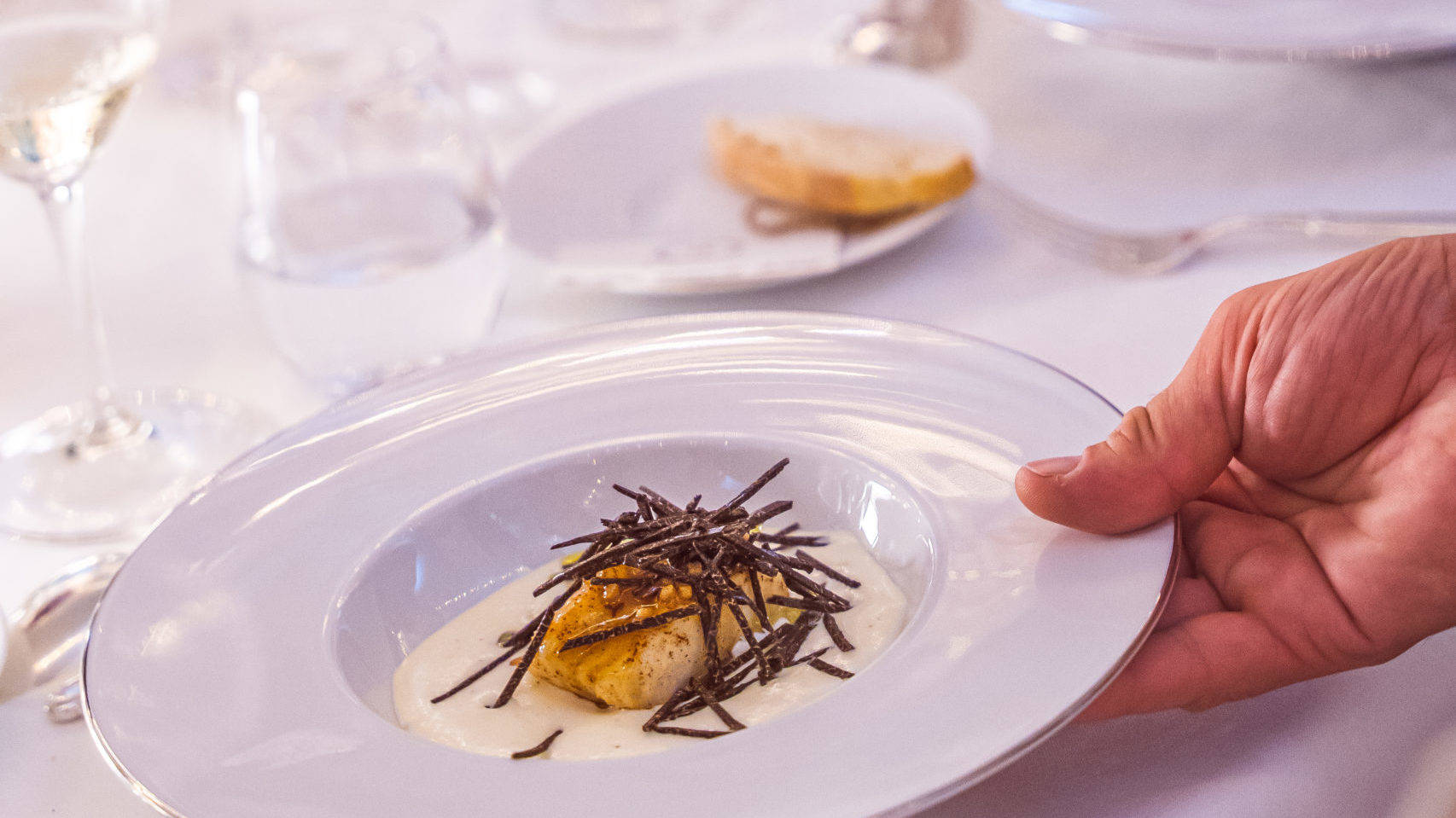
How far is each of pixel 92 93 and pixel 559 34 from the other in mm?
1275

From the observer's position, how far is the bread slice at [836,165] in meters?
1.43

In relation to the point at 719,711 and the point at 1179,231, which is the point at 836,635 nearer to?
the point at 719,711

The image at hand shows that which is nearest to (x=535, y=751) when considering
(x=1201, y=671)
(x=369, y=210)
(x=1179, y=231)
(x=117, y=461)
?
(x=1201, y=671)

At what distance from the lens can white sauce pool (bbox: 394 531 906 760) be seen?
2.54ft

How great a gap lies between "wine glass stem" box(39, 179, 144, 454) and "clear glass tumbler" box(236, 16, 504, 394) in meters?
0.16

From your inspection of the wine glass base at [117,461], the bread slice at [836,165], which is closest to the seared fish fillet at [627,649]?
the wine glass base at [117,461]

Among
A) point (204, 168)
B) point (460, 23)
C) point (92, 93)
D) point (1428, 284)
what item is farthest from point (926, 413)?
point (460, 23)

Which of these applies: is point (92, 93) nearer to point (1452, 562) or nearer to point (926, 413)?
point (926, 413)

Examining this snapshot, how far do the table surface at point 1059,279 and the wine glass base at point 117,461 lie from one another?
37mm

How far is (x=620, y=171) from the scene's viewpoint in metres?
1.66

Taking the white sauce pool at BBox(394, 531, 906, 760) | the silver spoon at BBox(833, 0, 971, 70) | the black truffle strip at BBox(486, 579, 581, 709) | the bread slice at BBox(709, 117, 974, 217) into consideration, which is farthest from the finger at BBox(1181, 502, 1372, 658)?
the silver spoon at BBox(833, 0, 971, 70)

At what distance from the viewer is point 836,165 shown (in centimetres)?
148

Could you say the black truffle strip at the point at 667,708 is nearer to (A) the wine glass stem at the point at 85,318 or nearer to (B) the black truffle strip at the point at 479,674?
(B) the black truffle strip at the point at 479,674

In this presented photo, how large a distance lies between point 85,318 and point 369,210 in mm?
321
